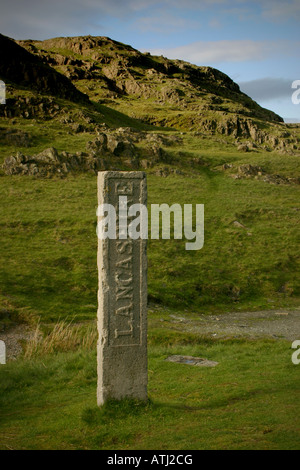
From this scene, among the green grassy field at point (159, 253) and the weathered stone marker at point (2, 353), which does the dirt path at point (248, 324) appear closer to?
the green grassy field at point (159, 253)

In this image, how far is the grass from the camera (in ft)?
27.8

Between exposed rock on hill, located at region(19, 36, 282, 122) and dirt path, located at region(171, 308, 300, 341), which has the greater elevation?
exposed rock on hill, located at region(19, 36, 282, 122)

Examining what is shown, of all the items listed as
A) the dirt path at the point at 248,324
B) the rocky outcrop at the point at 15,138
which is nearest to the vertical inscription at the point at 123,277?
the dirt path at the point at 248,324

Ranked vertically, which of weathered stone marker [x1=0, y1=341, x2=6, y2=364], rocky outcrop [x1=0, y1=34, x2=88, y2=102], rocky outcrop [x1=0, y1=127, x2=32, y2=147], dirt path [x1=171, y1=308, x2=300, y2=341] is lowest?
dirt path [x1=171, y1=308, x2=300, y2=341]

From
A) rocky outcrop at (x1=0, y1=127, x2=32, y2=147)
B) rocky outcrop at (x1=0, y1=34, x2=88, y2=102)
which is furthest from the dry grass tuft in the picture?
rocky outcrop at (x1=0, y1=34, x2=88, y2=102)

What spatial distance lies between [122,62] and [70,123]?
105348 millimetres

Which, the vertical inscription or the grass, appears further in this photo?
the vertical inscription

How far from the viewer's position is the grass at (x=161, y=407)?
27.8ft

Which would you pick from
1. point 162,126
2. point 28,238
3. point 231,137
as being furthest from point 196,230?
point 162,126

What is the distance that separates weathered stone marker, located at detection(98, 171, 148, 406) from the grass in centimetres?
52

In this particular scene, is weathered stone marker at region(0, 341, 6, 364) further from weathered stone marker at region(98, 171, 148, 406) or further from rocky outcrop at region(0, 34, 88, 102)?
rocky outcrop at region(0, 34, 88, 102)

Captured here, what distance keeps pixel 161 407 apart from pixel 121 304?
2.31 m

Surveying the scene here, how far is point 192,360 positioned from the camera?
14500mm

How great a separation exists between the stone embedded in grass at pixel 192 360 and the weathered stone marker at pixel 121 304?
4.22 meters
